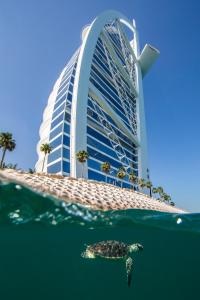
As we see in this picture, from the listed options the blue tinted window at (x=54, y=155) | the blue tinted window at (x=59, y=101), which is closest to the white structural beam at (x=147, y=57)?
the blue tinted window at (x=59, y=101)

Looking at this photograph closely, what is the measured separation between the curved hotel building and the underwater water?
24.4m

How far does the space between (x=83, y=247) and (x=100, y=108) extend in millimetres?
47758

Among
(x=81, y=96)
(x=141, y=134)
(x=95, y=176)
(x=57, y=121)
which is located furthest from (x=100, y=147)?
(x=141, y=134)

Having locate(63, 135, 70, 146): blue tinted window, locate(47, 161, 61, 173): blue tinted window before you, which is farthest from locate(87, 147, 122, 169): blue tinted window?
locate(47, 161, 61, 173): blue tinted window

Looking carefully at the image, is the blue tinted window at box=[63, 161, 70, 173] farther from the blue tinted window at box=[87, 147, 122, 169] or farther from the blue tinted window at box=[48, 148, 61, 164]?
the blue tinted window at box=[87, 147, 122, 169]

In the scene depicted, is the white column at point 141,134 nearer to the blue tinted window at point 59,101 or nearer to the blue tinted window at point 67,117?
the blue tinted window at point 67,117

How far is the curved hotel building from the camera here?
52938 mm

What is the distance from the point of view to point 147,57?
10000cm

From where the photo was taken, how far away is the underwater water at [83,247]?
554 inches

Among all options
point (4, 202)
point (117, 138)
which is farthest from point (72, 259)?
point (117, 138)

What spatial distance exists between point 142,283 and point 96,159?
124ft

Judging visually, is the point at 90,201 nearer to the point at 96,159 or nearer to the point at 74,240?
the point at 74,240

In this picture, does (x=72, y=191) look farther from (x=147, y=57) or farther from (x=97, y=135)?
(x=147, y=57)

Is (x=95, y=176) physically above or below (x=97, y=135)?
below
